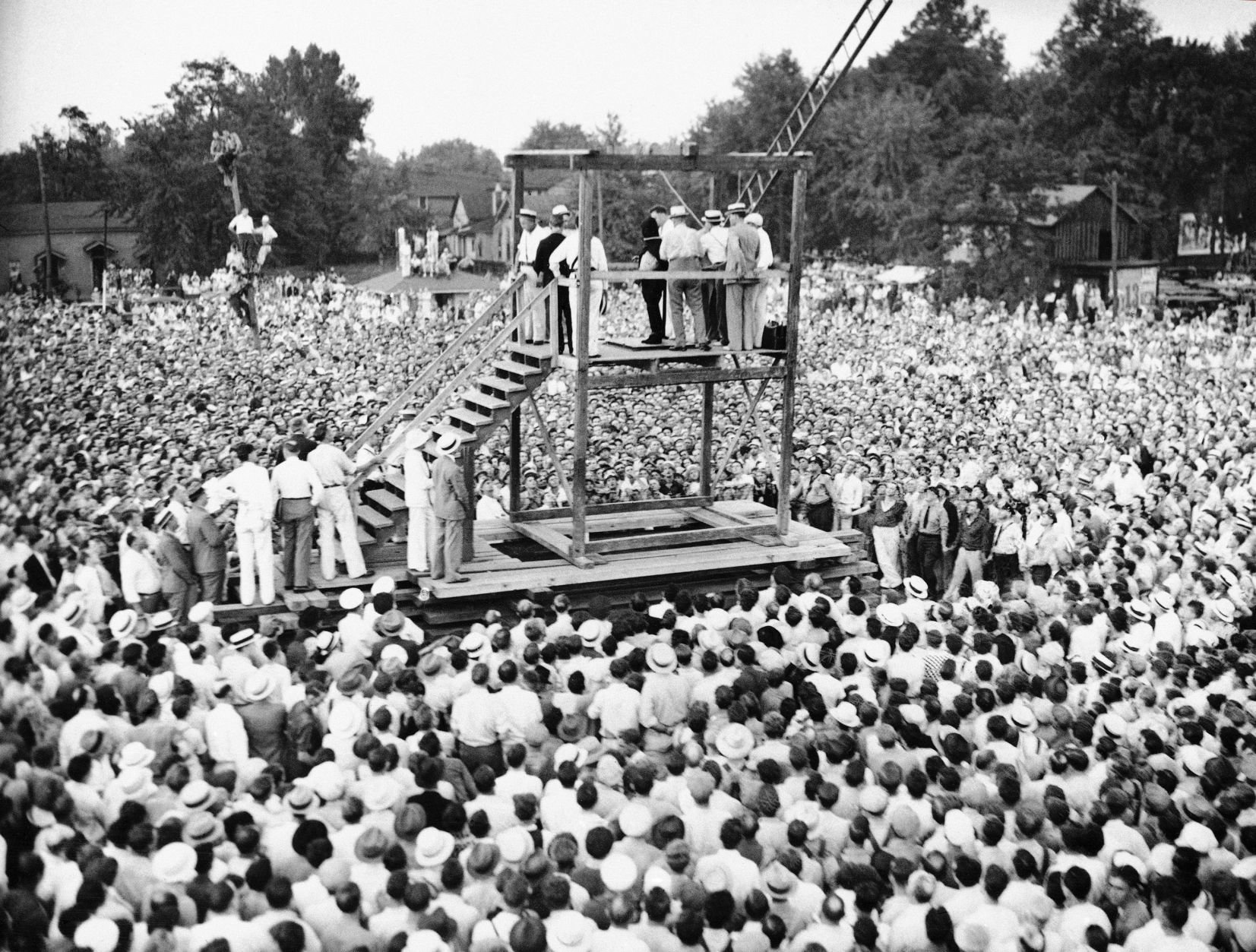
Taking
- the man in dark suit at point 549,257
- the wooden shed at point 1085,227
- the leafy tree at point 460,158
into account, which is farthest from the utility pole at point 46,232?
the leafy tree at point 460,158

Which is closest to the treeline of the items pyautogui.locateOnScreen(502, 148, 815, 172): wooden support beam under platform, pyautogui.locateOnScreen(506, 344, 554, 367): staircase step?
pyautogui.locateOnScreen(502, 148, 815, 172): wooden support beam under platform

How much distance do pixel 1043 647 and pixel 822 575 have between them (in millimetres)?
2424

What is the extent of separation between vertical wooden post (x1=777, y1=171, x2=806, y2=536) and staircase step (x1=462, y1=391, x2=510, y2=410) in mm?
2223

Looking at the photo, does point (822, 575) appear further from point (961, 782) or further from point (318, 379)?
point (318, 379)

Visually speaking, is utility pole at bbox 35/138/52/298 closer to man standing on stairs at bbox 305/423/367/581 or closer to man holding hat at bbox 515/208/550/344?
man standing on stairs at bbox 305/423/367/581

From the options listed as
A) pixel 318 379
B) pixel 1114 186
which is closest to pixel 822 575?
pixel 1114 186

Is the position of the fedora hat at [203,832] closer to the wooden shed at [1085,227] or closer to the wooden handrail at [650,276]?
the wooden handrail at [650,276]

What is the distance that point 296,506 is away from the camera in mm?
8305

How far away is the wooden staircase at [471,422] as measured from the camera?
29.0ft

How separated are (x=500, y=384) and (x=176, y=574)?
2755 mm

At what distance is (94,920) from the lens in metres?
4.74

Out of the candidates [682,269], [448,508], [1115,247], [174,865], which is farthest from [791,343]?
[1115,247]

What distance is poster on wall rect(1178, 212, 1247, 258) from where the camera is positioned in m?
13.8

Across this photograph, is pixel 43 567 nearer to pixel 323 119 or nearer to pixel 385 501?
pixel 385 501
